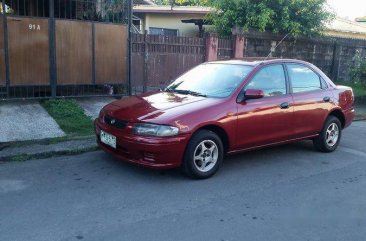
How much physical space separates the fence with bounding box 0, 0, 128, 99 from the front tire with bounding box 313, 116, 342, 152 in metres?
5.23

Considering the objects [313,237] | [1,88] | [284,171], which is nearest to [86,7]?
[1,88]

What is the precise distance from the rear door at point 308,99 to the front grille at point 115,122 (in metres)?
2.72

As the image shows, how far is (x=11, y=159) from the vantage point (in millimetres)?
6070

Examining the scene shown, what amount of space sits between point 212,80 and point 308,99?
1.63 meters

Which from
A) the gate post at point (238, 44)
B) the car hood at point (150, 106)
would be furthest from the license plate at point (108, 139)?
the gate post at point (238, 44)

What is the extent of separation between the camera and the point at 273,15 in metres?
13.0

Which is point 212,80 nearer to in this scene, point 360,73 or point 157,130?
point 157,130

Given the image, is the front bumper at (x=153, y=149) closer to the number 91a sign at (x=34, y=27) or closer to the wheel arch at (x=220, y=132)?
the wheel arch at (x=220, y=132)

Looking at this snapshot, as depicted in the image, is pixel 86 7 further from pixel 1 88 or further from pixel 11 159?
pixel 11 159

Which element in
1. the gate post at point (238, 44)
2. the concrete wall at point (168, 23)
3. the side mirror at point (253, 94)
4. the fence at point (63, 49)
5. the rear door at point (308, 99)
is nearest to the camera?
the side mirror at point (253, 94)

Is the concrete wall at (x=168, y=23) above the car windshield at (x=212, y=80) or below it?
above

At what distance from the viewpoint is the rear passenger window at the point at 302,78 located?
258 inches

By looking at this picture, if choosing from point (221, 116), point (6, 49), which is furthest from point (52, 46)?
point (221, 116)

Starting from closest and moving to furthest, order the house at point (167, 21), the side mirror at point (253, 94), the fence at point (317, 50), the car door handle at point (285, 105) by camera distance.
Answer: the side mirror at point (253, 94) → the car door handle at point (285, 105) → the fence at point (317, 50) → the house at point (167, 21)
